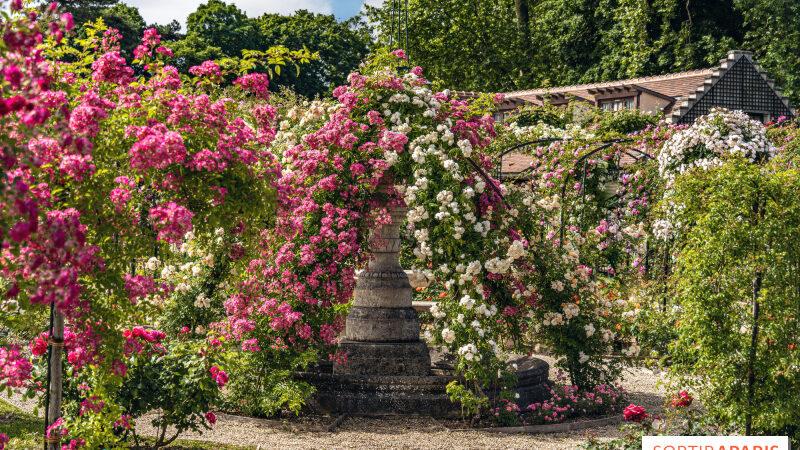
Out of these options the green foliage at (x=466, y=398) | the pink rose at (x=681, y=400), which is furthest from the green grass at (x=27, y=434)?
the pink rose at (x=681, y=400)

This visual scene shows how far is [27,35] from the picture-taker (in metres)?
2.56

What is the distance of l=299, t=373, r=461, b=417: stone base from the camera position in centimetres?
761

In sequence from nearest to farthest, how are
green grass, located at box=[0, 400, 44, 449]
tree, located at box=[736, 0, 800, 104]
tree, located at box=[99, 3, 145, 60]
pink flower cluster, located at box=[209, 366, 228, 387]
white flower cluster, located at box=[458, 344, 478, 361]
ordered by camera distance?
pink flower cluster, located at box=[209, 366, 228, 387]
green grass, located at box=[0, 400, 44, 449]
white flower cluster, located at box=[458, 344, 478, 361]
tree, located at box=[736, 0, 800, 104]
tree, located at box=[99, 3, 145, 60]

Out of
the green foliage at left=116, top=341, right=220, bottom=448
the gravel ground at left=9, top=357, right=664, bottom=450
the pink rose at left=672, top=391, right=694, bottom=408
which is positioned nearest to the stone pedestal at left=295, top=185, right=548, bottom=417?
the gravel ground at left=9, top=357, right=664, bottom=450

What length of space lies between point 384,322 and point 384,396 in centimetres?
Result: 84

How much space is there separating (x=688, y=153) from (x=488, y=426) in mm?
5335

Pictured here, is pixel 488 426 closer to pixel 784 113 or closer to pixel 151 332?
pixel 151 332

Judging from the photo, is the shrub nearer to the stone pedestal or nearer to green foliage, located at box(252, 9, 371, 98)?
the stone pedestal

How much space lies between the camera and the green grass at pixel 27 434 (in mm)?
6020

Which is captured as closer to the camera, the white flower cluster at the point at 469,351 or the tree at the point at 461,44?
the white flower cluster at the point at 469,351

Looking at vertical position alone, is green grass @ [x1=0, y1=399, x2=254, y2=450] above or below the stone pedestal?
below

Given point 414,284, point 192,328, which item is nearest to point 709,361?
point 192,328

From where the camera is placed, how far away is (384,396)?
25.1 feet

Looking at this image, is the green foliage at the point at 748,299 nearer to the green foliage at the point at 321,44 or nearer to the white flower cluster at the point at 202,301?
the white flower cluster at the point at 202,301
